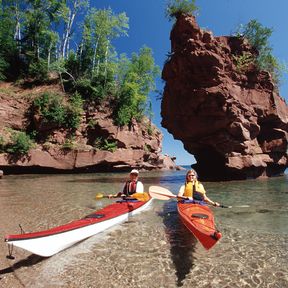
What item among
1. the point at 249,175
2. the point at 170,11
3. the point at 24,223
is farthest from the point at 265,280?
the point at 170,11

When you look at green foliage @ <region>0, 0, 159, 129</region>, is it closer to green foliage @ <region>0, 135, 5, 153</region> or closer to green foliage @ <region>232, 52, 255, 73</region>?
green foliage @ <region>0, 135, 5, 153</region>

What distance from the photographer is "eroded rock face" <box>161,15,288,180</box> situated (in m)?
20.7

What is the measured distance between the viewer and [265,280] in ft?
16.5

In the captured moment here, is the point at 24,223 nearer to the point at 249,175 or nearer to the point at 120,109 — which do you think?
the point at 249,175

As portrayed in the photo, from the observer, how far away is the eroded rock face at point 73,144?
27.2 m

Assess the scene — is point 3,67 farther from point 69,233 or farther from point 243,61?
point 69,233

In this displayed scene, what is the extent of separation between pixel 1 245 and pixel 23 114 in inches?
1014

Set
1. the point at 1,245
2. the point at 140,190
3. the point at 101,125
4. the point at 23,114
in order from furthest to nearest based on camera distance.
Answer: the point at 101,125
the point at 23,114
the point at 140,190
the point at 1,245

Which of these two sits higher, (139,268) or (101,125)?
(101,125)

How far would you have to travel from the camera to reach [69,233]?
19.5 feet

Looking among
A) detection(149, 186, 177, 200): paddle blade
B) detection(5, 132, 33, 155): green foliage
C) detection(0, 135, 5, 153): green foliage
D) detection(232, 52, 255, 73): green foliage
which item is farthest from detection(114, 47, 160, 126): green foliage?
detection(149, 186, 177, 200): paddle blade

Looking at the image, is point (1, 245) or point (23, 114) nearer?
point (1, 245)

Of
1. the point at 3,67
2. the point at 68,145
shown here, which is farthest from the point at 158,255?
the point at 3,67

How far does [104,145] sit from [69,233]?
25.7 meters
